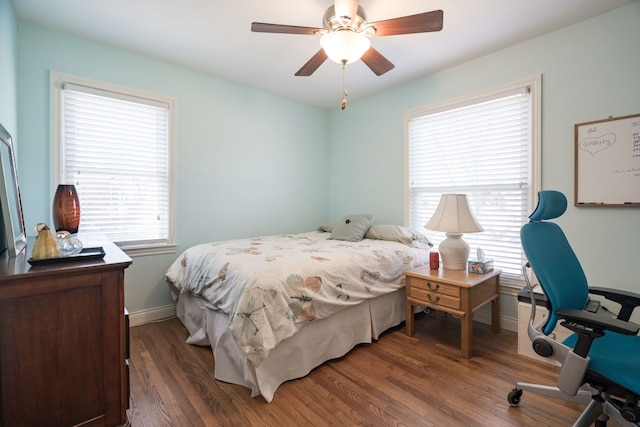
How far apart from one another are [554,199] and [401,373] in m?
1.43

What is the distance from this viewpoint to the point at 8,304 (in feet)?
3.24

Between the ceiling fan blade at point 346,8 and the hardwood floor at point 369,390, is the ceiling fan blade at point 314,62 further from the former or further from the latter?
the hardwood floor at point 369,390

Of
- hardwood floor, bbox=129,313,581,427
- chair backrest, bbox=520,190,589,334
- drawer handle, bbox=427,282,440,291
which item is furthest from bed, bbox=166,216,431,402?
chair backrest, bbox=520,190,589,334

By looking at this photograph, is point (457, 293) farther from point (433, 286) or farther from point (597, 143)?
point (597, 143)

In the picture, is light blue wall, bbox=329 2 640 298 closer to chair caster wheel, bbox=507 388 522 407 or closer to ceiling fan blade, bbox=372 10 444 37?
chair caster wheel, bbox=507 388 522 407

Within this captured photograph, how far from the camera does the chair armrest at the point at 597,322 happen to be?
1.08 metres

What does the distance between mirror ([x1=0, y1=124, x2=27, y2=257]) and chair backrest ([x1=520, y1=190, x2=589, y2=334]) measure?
7.59 feet

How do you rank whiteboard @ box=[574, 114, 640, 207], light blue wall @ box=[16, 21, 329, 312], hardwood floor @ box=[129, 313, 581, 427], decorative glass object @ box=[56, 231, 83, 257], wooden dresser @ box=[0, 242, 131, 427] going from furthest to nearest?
1. light blue wall @ box=[16, 21, 329, 312]
2. whiteboard @ box=[574, 114, 640, 207]
3. hardwood floor @ box=[129, 313, 581, 427]
4. decorative glass object @ box=[56, 231, 83, 257]
5. wooden dresser @ box=[0, 242, 131, 427]

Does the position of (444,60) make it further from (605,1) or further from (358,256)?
(358,256)

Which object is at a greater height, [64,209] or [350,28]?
[350,28]

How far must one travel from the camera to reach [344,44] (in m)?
1.75

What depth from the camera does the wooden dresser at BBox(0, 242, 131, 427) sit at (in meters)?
1.00

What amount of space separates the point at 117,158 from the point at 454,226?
10.2ft

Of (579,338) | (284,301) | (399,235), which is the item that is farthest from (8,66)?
(579,338)
